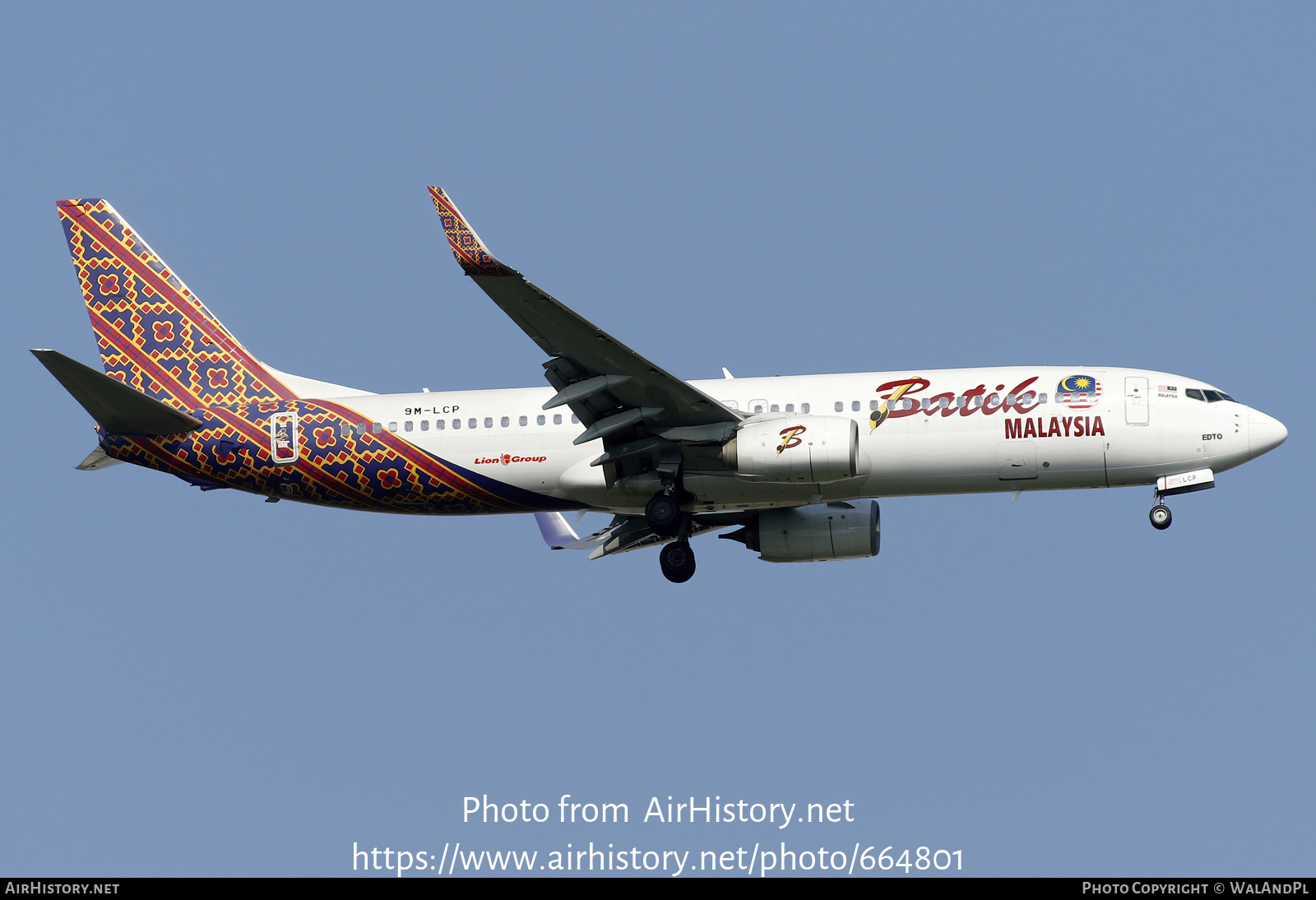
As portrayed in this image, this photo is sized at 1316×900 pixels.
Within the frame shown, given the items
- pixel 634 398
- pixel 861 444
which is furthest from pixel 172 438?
pixel 861 444

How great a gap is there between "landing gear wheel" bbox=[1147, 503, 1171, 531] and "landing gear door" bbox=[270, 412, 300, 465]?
67.9ft

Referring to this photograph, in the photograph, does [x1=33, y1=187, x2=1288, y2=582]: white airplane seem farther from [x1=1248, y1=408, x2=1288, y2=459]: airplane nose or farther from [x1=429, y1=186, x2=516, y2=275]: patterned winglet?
[x1=429, y1=186, x2=516, y2=275]: patterned winglet

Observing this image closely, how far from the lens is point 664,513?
127 ft

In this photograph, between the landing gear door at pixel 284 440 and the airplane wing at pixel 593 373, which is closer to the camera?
the airplane wing at pixel 593 373

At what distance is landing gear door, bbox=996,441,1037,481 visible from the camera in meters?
37.8

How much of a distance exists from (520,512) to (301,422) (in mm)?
5848

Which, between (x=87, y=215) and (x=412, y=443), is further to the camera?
(x=87, y=215)

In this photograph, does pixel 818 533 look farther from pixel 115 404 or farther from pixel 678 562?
pixel 115 404

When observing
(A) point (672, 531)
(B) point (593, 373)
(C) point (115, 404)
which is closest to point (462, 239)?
(B) point (593, 373)

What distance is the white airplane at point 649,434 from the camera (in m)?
37.4

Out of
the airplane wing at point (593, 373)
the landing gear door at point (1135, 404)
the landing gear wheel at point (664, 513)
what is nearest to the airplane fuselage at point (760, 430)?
the landing gear door at point (1135, 404)

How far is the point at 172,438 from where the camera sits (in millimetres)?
39750

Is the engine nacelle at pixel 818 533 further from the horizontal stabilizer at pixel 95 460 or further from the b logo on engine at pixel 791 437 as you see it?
the horizontal stabilizer at pixel 95 460

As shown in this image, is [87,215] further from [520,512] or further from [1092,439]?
[1092,439]
